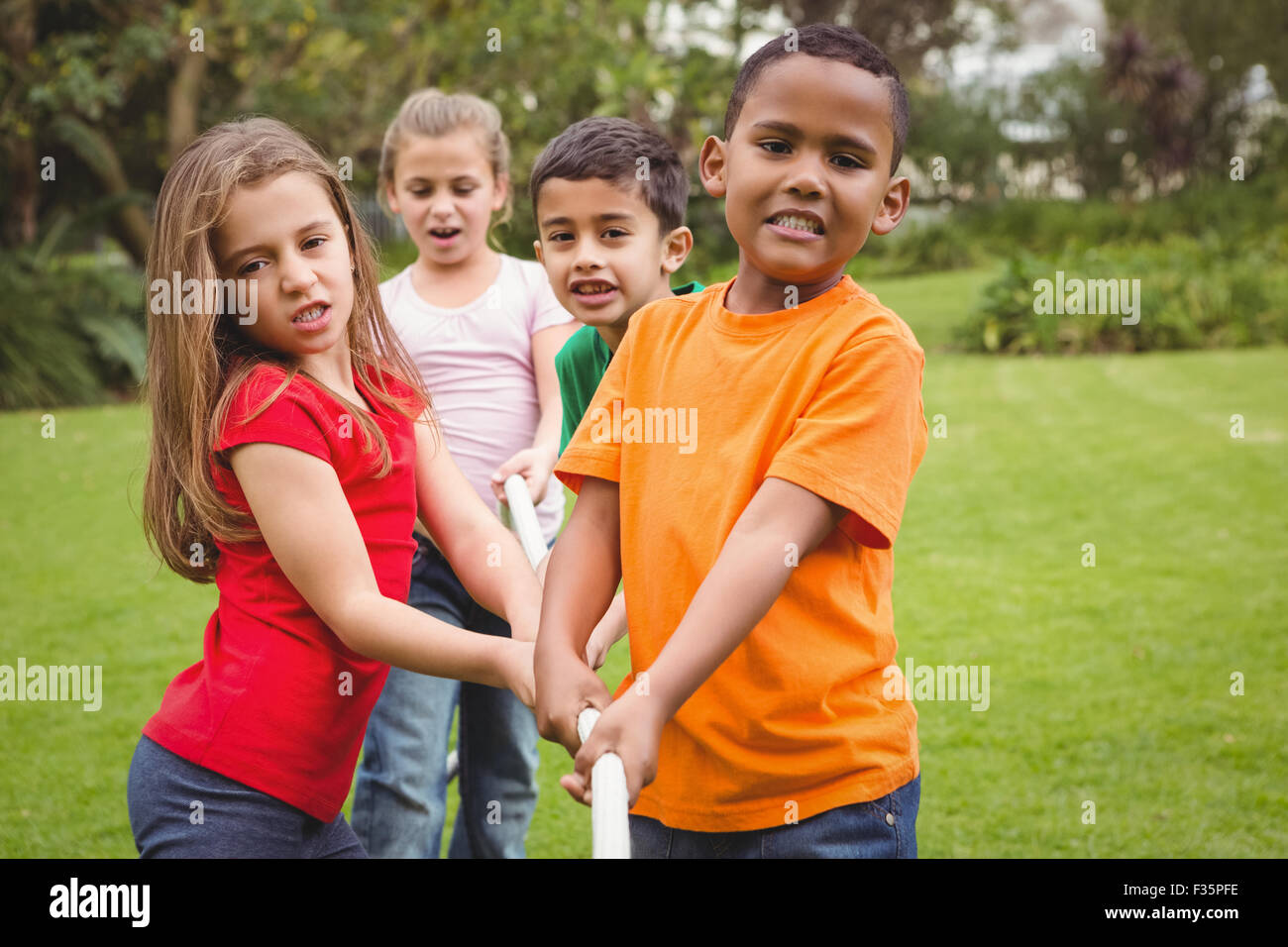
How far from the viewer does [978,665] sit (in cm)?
510

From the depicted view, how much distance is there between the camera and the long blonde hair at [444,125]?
2.94 m

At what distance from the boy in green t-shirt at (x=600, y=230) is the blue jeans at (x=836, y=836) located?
965mm

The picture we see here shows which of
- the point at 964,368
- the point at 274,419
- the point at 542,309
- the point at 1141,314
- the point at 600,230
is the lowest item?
the point at 274,419

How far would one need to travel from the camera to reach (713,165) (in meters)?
1.78

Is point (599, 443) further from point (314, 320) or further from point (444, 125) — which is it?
point (444, 125)

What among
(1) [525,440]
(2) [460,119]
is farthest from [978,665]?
(2) [460,119]

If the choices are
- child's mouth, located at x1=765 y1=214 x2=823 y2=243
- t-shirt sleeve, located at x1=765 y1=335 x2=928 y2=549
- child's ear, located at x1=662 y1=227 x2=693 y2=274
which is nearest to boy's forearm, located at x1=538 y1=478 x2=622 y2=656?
t-shirt sleeve, located at x1=765 y1=335 x2=928 y2=549

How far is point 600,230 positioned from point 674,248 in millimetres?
182

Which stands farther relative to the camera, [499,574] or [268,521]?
[499,574]

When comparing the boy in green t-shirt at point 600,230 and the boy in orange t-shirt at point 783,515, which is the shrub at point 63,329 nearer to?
the boy in green t-shirt at point 600,230

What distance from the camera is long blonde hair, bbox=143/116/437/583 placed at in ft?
5.75

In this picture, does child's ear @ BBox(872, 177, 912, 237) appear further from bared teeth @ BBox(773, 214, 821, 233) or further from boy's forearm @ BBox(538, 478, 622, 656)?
boy's forearm @ BBox(538, 478, 622, 656)

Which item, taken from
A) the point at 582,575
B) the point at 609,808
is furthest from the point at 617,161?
the point at 609,808

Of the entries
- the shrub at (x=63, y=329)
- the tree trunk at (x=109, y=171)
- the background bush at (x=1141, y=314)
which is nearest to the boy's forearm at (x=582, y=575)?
the shrub at (x=63, y=329)
